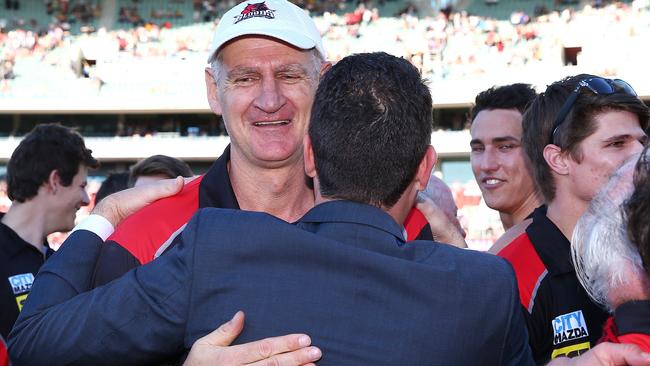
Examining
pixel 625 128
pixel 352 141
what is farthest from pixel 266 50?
pixel 625 128

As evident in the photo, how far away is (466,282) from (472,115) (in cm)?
316

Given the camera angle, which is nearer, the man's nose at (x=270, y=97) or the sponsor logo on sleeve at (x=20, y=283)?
the man's nose at (x=270, y=97)

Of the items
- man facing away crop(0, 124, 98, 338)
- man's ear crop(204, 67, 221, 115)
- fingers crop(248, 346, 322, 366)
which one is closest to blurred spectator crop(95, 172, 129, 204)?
man facing away crop(0, 124, 98, 338)

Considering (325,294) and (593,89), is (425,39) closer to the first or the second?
(593,89)

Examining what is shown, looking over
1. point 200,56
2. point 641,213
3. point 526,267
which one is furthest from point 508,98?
point 200,56

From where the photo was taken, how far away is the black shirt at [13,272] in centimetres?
454

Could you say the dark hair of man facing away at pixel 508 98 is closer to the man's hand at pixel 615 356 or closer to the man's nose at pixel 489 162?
the man's nose at pixel 489 162

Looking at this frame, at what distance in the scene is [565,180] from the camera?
3029 millimetres

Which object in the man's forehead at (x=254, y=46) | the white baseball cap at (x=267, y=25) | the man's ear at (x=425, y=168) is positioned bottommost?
the man's ear at (x=425, y=168)

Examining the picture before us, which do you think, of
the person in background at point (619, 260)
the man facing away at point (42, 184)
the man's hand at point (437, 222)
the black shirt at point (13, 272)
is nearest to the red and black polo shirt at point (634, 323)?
the person in background at point (619, 260)

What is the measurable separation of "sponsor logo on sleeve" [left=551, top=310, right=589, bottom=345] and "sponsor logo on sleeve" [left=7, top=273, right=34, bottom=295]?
305 cm

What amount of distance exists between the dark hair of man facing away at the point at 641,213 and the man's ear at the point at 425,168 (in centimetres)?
43

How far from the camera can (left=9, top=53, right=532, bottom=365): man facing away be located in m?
1.71

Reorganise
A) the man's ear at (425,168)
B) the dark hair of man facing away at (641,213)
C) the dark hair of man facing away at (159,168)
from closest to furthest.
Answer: the dark hair of man facing away at (641,213) < the man's ear at (425,168) < the dark hair of man facing away at (159,168)
